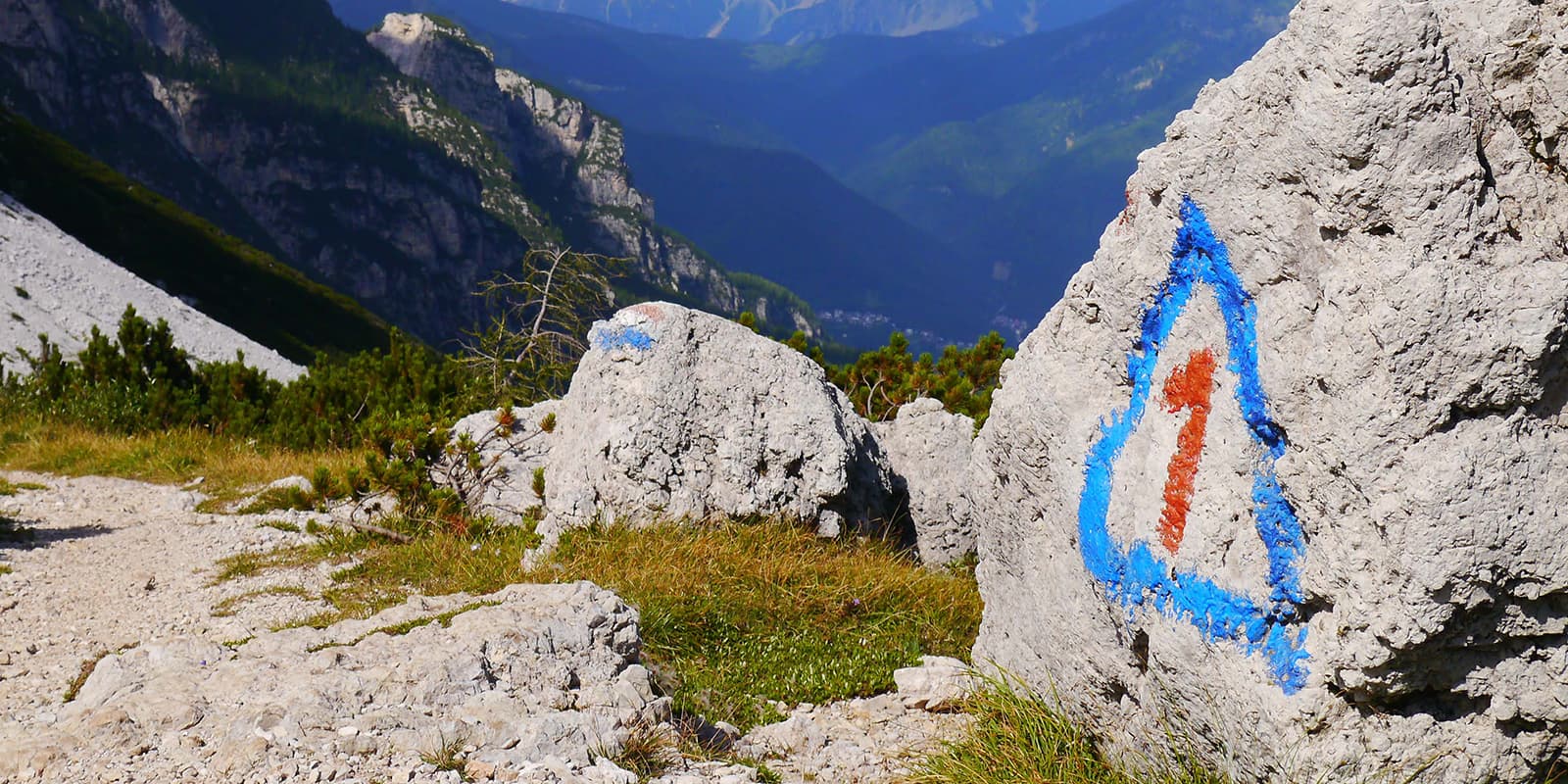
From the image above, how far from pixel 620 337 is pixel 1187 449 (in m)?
5.22

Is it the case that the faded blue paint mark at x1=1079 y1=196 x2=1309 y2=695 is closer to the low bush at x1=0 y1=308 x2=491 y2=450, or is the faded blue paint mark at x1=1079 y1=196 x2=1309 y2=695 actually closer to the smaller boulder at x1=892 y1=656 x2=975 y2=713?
the smaller boulder at x1=892 y1=656 x2=975 y2=713

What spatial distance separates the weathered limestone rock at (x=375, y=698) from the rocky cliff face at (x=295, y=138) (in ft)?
406

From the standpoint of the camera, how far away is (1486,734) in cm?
421

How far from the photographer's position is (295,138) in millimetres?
142750

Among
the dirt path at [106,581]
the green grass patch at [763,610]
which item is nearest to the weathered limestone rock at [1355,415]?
the green grass patch at [763,610]

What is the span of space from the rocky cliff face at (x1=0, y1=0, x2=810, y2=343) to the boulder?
396 ft

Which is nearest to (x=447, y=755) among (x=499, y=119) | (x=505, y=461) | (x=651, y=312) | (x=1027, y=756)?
(x=1027, y=756)

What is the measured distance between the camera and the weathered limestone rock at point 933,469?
9.01 m

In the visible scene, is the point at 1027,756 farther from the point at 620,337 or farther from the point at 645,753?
the point at 620,337

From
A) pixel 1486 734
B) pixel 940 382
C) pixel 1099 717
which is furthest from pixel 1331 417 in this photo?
pixel 940 382

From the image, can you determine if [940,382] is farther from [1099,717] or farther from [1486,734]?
[1486,734]

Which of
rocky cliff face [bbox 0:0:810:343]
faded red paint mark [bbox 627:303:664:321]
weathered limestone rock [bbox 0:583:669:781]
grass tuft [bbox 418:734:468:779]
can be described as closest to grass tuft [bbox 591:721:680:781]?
weathered limestone rock [bbox 0:583:669:781]

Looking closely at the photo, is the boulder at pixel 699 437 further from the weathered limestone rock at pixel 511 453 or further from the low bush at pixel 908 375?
the low bush at pixel 908 375

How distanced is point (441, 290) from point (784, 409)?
481ft
